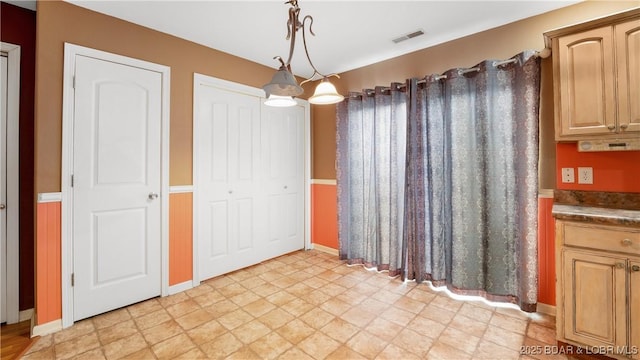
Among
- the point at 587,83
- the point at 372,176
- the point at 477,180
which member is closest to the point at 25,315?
the point at 372,176

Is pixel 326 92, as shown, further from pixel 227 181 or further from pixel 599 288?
pixel 599 288

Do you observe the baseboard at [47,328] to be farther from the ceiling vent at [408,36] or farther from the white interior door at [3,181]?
the ceiling vent at [408,36]

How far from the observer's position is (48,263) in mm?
Result: 2064

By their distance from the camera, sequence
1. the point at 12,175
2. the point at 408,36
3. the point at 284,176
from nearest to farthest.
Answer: the point at 12,175
the point at 408,36
the point at 284,176

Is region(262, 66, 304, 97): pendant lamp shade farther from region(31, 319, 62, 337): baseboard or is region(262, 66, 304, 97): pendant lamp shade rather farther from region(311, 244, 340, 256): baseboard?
region(311, 244, 340, 256): baseboard

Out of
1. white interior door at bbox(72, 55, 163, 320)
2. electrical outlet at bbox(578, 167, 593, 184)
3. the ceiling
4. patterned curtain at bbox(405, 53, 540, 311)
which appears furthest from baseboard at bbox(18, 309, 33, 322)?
electrical outlet at bbox(578, 167, 593, 184)

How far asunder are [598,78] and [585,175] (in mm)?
699

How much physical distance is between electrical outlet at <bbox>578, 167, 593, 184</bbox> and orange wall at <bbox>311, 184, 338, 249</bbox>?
2.49 meters

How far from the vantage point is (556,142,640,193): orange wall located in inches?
75.2

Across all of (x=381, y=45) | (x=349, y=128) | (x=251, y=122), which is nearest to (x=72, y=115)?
(x=251, y=122)

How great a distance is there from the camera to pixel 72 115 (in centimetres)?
215

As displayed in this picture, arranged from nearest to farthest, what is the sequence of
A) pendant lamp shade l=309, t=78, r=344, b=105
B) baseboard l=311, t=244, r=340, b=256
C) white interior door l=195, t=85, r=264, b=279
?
pendant lamp shade l=309, t=78, r=344, b=105, white interior door l=195, t=85, r=264, b=279, baseboard l=311, t=244, r=340, b=256

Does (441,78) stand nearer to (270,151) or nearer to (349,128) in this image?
(349,128)

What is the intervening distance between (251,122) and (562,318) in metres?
3.28
